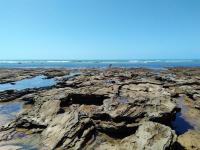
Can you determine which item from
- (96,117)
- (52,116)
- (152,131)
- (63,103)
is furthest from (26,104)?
(152,131)

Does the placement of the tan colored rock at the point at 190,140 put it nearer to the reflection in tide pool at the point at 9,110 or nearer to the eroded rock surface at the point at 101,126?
the eroded rock surface at the point at 101,126

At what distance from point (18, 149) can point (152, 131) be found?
8077mm

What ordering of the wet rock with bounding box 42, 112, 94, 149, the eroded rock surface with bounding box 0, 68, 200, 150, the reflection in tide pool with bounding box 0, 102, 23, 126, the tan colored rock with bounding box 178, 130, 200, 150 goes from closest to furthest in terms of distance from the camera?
the eroded rock surface with bounding box 0, 68, 200, 150 < the wet rock with bounding box 42, 112, 94, 149 < the tan colored rock with bounding box 178, 130, 200, 150 < the reflection in tide pool with bounding box 0, 102, 23, 126

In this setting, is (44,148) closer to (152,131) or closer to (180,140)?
(152,131)

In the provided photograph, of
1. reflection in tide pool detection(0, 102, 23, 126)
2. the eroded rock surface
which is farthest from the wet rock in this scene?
reflection in tide pool detection(0, 102, 23, 126)

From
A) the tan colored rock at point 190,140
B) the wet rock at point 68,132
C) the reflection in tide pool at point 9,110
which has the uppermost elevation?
the wet rock at point 68,132

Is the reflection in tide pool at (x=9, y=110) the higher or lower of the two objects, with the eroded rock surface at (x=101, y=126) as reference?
lower

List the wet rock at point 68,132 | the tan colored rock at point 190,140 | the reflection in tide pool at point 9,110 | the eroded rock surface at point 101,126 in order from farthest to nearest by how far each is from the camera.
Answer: the reflection in tide pool at point 9,110, the tan colored rock at point 190,140, the wet rock at point 68,132, the eroded rock surface at point 101,126

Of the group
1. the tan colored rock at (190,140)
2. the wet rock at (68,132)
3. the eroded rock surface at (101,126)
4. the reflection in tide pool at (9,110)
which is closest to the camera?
the eroded rock surface at (101,126)

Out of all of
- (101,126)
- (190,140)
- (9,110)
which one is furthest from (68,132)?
(9,110)

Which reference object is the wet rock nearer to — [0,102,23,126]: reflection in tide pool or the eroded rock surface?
the eroded rock surface

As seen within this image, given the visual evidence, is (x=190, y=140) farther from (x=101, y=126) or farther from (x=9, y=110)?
(x=9, y=110)

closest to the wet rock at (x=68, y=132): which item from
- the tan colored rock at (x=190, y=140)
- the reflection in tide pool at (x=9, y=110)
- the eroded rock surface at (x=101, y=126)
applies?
the eroded rock surface at (x=101, y=126)

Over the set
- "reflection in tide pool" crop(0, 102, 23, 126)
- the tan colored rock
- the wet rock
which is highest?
the wet rock
